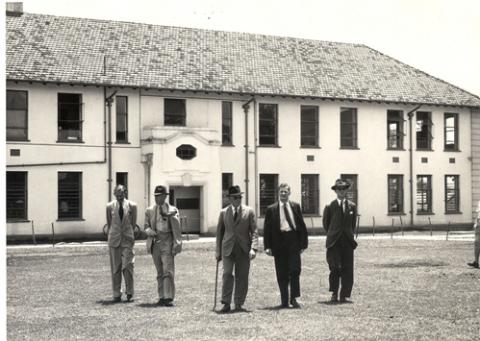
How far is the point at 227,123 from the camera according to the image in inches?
1378

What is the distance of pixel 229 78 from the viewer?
35.1 m

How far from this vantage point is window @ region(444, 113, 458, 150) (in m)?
40.0

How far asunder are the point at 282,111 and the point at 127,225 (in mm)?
23200

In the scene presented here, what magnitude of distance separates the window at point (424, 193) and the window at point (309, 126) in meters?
6.15

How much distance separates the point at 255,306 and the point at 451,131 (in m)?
30.0

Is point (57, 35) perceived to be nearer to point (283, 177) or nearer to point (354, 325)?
point (283, 177)

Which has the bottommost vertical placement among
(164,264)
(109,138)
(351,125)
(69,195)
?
(164,264)

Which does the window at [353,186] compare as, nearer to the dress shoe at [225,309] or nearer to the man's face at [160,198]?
the man's face at [160,198]

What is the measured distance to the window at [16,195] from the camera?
101ft

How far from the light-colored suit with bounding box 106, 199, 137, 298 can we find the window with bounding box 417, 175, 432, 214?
1086 inches

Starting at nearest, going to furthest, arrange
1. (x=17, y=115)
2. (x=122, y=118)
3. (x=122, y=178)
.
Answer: (x=17, y=115)
(x=122, y=178)
(x=122, y=118)

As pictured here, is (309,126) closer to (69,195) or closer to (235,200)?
(69,195)

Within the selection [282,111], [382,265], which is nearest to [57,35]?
[282,111]

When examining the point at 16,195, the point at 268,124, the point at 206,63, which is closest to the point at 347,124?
the point at 268,124
